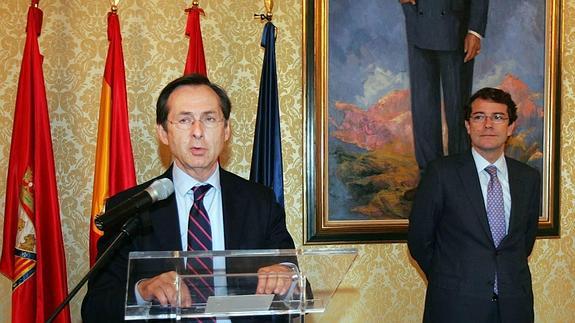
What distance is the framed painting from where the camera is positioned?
349cm

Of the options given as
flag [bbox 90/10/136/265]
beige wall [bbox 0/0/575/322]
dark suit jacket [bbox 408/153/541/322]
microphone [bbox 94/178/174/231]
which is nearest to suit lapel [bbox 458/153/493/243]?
dark suit jacket [bbox 408/153/541/322]

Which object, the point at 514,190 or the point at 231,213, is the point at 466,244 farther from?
the point at 231,213

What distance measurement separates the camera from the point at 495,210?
2898 millimetres

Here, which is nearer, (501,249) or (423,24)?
(501,249)

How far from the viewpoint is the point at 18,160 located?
9.50 feet

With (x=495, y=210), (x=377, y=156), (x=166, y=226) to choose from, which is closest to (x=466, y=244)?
(x=495, y=210)

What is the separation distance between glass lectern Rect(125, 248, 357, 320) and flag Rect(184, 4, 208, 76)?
1.90 m

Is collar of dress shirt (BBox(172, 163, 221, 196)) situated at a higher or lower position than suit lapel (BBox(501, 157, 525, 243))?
higher

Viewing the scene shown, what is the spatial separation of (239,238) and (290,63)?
1789 mm

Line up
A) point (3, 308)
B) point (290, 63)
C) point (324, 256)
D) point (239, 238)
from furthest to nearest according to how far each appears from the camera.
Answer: point (290, 63), point (3, 308), point (239, 238), point (324, 256)

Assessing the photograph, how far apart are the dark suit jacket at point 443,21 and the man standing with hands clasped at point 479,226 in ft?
2.29

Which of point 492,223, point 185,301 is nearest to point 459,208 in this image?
point 492,223

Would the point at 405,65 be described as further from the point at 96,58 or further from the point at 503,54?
the point at 96,58

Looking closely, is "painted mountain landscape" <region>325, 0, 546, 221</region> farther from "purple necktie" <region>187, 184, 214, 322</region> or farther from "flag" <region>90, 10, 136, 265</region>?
"purple necktie" <region>187, 184, 214, 322</region>
